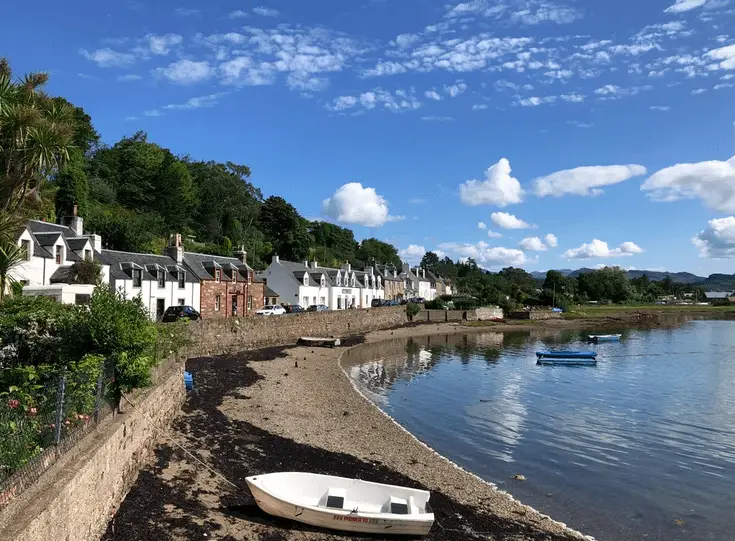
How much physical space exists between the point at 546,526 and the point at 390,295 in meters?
92.5

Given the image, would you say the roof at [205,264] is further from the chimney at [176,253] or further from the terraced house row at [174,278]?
the chimney at [176,253]

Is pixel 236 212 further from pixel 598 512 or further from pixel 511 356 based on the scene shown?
pixel 598 512

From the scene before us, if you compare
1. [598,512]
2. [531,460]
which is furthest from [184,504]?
[531,460]

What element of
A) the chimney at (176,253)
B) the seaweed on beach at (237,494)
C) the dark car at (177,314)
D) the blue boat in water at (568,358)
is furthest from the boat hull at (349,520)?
the chimney at (176,253)

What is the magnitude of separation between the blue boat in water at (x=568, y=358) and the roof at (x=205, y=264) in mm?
30718

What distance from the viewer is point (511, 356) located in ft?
168

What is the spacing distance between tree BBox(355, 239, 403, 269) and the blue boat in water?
319ft

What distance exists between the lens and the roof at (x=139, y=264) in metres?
40.2

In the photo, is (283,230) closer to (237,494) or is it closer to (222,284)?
(222,284)

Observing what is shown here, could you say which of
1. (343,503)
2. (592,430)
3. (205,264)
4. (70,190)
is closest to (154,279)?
(205,264)

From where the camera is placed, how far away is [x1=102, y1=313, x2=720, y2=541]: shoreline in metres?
10.9

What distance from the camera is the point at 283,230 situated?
10019 centimetres

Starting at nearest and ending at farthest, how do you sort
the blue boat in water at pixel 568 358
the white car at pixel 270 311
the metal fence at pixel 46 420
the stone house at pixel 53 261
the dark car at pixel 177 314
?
the metal fence at pixel 46 420 → the stone house at pixel 53 261 → the dark car at pixel 177 314 → the blue boat in water at pixel 568 358 → the white car at pixel 270 311

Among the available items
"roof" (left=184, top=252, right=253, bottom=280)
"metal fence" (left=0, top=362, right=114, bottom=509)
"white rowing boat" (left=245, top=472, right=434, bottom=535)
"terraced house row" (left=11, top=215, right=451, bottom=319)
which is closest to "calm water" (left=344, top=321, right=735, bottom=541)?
"white rowing boat" (left=245, top=472, right=434, bottom=535)
